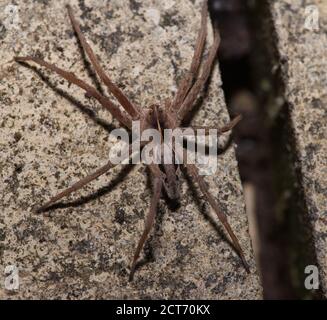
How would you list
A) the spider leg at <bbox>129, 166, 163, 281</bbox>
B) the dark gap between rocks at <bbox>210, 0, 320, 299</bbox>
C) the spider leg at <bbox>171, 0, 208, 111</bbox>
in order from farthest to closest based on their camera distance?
1. the dark gap between rocks at <bbox>210, 0, 320, 299</bbox>
2. the spider leg at <bbox>171, 0, 208, 111</bbox>
3. the spider leg at <bbox>129, 166, 163, 281</bbox>

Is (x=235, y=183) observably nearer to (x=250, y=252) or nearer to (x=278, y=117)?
(x=250, y=252)

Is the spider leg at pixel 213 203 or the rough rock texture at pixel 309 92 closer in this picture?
the spider leg at pixel 213 203

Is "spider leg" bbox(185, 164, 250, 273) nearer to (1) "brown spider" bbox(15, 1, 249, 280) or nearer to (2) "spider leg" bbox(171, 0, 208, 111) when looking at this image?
(1) "brown spider" bbox(15, 1, 249, 280)

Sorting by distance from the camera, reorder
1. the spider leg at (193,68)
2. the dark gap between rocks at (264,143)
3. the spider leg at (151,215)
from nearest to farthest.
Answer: the spider leg at (151,215) → the spider leg at (193,68) → the dark gap between rocks at (264,143)

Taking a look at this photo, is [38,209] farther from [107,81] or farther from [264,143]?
[264,143]

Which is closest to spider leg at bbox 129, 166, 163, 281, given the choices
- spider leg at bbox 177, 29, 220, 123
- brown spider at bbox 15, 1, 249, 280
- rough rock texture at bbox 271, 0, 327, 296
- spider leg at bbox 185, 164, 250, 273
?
brown spider at bbox 15, 1, 249, 280

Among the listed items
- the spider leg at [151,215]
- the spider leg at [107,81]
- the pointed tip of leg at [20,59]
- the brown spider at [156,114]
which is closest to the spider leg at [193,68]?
the brown spider at [156,114]

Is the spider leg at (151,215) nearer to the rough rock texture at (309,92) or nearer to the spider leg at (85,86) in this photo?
the spider leg at (85,86)

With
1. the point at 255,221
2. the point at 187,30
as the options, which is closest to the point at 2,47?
the point at 187,30
